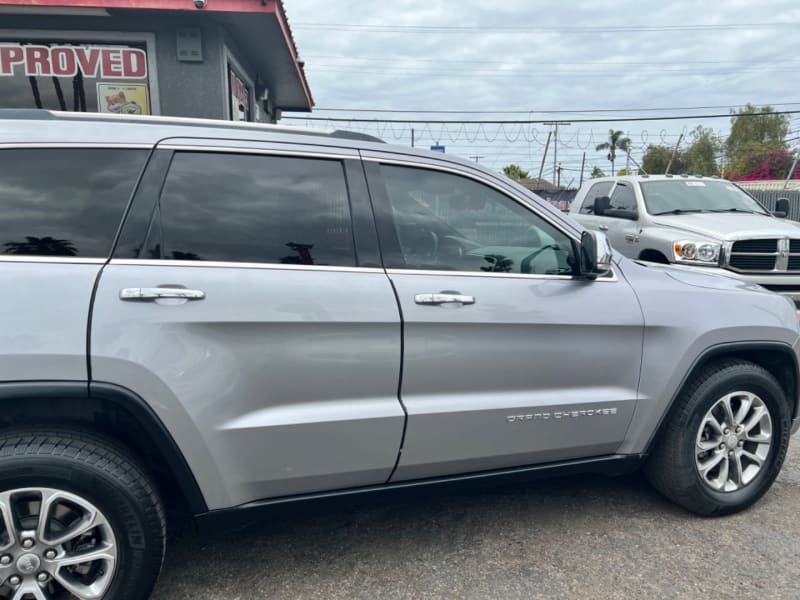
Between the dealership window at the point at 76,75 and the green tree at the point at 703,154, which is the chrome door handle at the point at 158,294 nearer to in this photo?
the dealership window at the point at 76,75

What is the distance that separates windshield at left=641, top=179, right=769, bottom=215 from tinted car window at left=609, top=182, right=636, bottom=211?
163 mm

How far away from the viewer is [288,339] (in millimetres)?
2275

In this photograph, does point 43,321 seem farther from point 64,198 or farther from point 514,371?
point 514,371

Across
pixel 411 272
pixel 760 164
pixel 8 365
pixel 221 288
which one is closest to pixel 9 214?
pixel 8 365

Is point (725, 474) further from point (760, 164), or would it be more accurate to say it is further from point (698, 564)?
point (760, 164)

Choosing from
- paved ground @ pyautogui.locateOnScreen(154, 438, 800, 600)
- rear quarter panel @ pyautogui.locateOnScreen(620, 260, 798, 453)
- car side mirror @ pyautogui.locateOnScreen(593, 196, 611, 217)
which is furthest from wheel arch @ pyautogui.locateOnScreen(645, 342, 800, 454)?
car side mirror @ pyautogui.locateOnScreen(593, 196, 611, 217)

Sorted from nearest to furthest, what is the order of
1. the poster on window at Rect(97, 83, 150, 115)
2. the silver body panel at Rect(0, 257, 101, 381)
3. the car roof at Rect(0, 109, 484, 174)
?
the silver body panel at Rect(0, 257, 101, 381), the car roof at Rect(0, 109, 484, 174), the poster on window at Rect(97, 83, 150, 115)

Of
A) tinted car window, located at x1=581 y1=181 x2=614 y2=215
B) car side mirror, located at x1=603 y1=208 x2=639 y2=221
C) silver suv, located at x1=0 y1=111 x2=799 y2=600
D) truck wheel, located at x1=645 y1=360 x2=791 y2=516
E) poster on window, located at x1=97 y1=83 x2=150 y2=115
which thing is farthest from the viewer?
tinted car window, located at x1=581 y1=181 x2=614 y2=215

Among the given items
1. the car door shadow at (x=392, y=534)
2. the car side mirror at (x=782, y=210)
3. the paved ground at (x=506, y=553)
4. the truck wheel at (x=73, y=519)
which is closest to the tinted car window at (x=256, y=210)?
the truck wheel at (x=73, y=519)

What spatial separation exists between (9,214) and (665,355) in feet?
9.25

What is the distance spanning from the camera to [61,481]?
2.02 metres

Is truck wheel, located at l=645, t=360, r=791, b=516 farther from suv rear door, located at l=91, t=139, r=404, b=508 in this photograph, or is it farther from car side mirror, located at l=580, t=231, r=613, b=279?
suv rear door, located at l=91, t=139, r=404, b=508

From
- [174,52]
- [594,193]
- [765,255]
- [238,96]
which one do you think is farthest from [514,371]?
[594,193]

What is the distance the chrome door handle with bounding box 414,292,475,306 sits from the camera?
8.07ft
